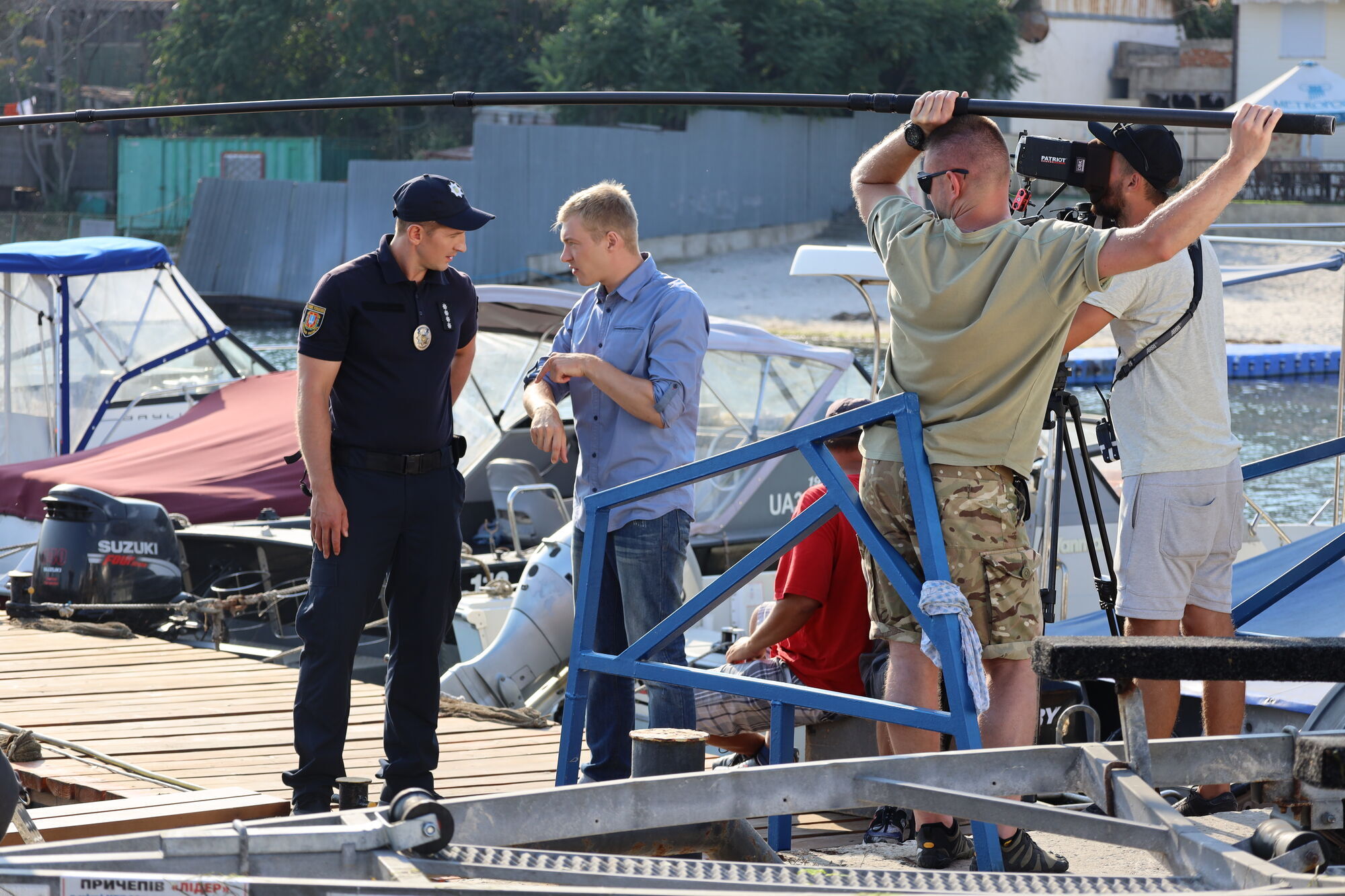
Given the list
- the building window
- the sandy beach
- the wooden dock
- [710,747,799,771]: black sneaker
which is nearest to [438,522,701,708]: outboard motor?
the wooden dock

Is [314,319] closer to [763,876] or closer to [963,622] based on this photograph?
[963,622]

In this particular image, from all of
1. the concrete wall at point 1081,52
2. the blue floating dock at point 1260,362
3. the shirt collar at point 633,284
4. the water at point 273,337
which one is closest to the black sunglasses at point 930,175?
the shirt collar at point 633,284

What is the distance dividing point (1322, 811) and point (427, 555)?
235 cm

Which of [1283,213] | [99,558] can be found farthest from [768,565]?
[1283,213]

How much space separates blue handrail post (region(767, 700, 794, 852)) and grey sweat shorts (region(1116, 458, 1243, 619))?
865 mm

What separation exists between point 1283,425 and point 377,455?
19.7m

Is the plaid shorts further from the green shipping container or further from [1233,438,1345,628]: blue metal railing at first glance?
the green shipping container

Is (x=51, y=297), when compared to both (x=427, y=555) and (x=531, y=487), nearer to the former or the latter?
(x=531, y=487)

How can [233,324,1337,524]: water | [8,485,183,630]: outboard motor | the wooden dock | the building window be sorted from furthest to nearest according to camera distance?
1. the building window
2. [233,324,1337,524]: water
3. [8,485,183,630]: outboard motor
4. the wooden dock

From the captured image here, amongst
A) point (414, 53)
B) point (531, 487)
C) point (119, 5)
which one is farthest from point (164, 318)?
point (119, 5)

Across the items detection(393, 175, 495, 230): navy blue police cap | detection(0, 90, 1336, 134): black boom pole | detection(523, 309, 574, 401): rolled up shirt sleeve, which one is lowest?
detection(523, 309, 574, 401): rolled up shirt sleeve

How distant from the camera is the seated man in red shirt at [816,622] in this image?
4.34 m

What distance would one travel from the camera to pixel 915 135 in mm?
3422

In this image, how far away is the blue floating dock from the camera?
81.9ft
